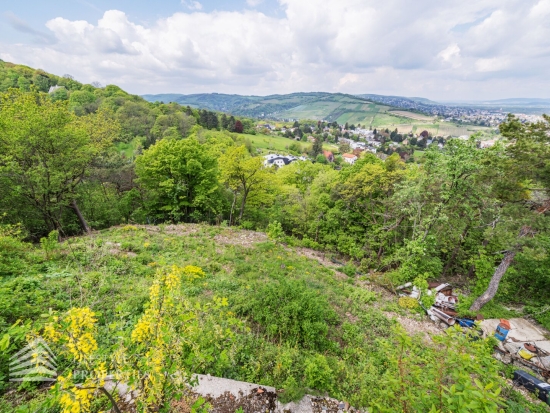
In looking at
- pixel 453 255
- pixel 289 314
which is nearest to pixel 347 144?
pixel 453 255

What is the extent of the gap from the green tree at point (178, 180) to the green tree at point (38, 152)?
19.0 feet

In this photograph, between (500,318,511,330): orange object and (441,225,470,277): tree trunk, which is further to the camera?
(441,225,470,277): tree trunk

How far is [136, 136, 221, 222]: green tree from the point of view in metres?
20.5

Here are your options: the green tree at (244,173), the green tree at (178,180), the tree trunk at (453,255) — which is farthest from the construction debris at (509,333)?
the green tree at (178,180)

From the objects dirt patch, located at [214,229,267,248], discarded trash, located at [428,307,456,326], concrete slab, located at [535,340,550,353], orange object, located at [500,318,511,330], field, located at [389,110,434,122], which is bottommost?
discarded trash, located at [428,307,456,326]

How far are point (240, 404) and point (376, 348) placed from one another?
15.9ft

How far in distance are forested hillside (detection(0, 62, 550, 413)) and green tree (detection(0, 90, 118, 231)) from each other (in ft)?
0.31

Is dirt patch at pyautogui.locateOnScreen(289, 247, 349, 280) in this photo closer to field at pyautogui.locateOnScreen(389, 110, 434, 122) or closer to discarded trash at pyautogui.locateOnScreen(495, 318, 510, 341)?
discarded trash at pyautogui.locateOnScreen(495, 318, 510, 341)

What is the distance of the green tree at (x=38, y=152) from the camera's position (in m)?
12.6

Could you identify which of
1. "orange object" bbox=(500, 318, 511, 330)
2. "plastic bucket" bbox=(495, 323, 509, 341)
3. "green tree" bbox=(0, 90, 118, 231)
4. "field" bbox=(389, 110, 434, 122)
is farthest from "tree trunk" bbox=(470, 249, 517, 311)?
"field" bbox=(389, 110, 434, 122)

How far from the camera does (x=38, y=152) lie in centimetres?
1337

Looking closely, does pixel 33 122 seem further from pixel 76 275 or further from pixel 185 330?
pixel 185 330

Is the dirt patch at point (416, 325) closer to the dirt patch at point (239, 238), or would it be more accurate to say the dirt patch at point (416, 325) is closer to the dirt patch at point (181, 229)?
the dirt patch at point (239, 238)

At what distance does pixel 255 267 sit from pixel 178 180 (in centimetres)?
1341
